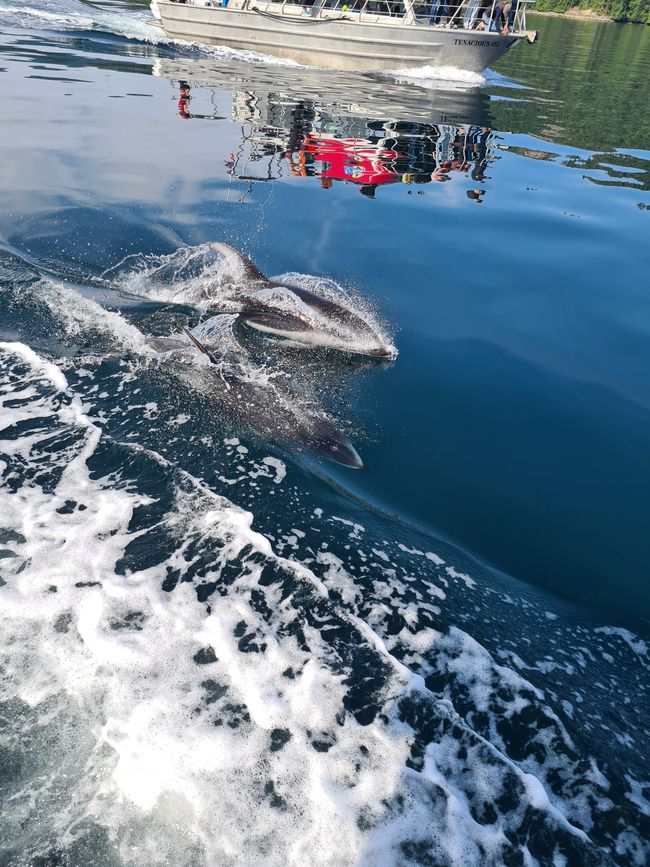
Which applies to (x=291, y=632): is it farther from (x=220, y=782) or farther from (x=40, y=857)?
(x=40, y=857)

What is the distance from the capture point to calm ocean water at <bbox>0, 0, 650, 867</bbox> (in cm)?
328

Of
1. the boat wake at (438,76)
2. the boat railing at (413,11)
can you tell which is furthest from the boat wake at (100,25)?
the boat wake at (438,76)

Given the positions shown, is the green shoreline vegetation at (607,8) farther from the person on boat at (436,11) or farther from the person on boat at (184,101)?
the person on boat at (184,101)

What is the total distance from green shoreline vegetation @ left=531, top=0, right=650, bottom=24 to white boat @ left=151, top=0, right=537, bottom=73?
93.1 m

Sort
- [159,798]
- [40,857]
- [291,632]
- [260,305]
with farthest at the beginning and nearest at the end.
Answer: [260,305] < [291,632] < [159,798] < [40,857]

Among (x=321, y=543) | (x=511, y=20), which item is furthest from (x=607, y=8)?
(x=321, y=543)

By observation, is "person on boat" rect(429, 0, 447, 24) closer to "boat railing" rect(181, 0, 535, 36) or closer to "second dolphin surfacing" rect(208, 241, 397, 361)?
"boat railing" rect(181, 0, 535, 36)

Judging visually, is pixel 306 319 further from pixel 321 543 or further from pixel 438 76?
pixel 438 76

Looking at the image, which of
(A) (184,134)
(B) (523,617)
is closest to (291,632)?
(B) (523,617)

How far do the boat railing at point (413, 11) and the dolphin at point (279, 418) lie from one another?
3156 centimetres

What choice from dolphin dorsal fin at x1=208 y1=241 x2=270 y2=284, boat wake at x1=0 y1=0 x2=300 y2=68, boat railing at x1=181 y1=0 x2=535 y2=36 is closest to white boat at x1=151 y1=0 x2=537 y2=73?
boat railing at x1=181 y1=0 x2=535 y2=36

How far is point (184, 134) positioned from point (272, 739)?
17.9 meters

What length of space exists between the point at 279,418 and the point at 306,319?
8.19ft

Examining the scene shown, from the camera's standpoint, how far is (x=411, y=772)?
3484mm
